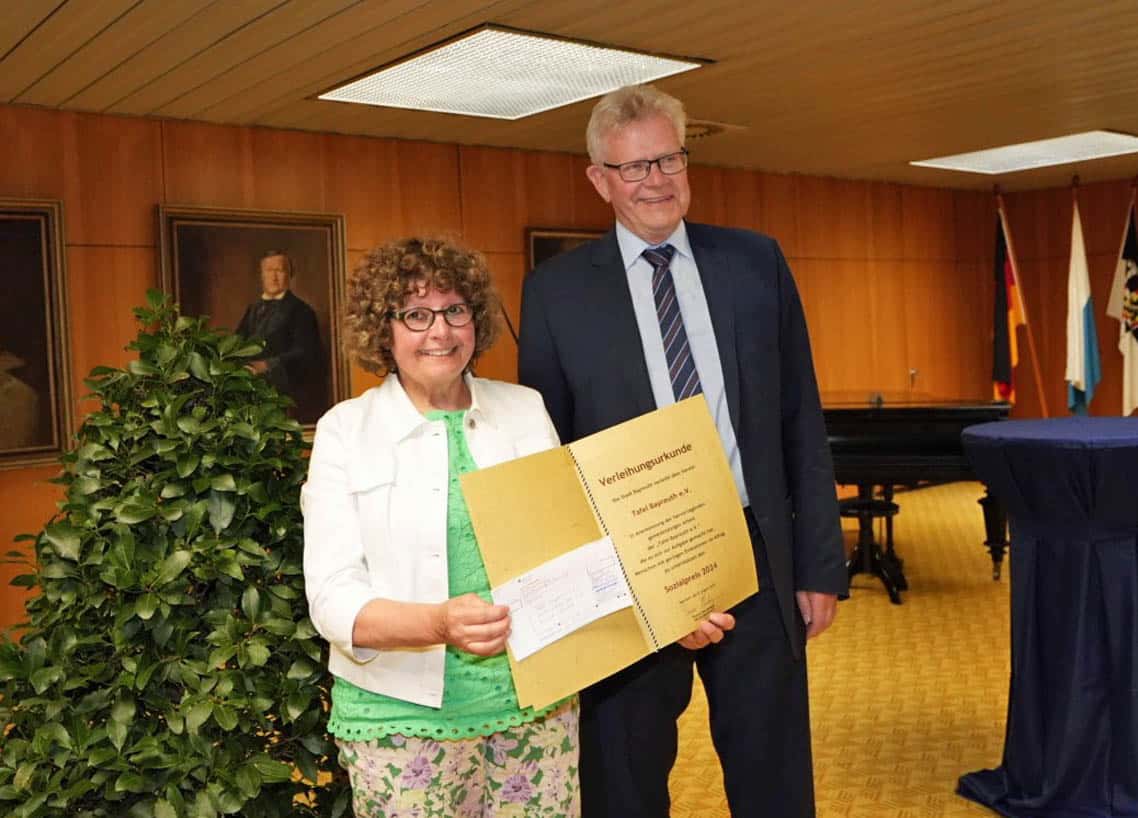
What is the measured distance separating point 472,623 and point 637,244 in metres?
0.89

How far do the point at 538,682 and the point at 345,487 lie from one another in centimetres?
43

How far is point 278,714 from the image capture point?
2.27 metres

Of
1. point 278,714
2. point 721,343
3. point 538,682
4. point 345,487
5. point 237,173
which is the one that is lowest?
point 278,714

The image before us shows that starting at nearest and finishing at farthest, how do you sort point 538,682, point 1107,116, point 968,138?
point 538,682 < point 1107,116 < point 968,138

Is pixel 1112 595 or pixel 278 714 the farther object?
pixel 1112 595

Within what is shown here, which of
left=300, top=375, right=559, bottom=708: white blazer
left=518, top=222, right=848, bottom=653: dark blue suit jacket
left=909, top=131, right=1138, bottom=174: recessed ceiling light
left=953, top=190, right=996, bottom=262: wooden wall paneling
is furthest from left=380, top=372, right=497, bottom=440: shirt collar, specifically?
left=953, top=190, right=996, bottom=262: wooden wall paneling

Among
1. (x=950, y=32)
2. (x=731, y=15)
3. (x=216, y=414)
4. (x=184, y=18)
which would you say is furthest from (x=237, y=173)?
(x=216, y=414)

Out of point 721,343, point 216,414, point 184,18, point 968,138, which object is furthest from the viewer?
point 968,138

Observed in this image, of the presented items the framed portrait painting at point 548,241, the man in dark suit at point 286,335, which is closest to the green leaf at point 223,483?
the man in dark suit at point 286,335

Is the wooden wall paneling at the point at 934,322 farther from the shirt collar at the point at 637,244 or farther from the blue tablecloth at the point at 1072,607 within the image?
the shirt collar at the point at 637,244

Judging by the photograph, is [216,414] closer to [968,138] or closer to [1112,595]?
[1112,595]

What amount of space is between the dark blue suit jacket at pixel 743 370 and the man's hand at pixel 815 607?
0.02m

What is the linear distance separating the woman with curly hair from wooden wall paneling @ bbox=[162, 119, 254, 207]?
459 cm

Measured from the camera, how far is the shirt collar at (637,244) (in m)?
2.27
